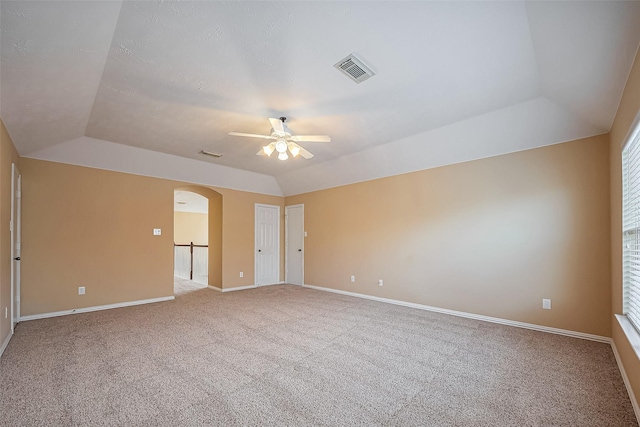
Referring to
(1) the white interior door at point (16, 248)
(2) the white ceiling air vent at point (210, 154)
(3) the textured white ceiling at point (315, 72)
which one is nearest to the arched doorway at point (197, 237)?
(2) the white ceiling air vent at point (210, 154)

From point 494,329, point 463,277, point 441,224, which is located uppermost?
point 441,224

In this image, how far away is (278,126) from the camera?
332 cm

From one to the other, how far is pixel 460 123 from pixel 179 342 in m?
4.57

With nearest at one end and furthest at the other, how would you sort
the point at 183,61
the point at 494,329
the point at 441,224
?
the point at 183,61 → the point at 494,329 → the point at 441,224

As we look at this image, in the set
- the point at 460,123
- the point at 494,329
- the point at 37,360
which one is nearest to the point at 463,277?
the point at 494,329

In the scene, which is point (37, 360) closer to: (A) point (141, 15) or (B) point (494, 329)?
(A) point (141, 15)

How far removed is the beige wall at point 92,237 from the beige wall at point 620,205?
638 cm

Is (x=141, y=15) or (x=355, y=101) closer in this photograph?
(x=141, y=15)

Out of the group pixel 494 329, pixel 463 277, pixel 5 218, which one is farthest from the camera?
pixel 463 277

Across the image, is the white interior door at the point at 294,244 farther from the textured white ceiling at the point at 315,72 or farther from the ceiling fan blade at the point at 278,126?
the ceiling fan blade at the point at 278,126

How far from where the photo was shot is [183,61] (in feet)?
8.30

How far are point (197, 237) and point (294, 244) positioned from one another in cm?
685

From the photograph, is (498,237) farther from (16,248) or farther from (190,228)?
(190,228)

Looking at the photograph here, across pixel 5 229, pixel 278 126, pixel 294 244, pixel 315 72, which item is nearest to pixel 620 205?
pixel 315 72
